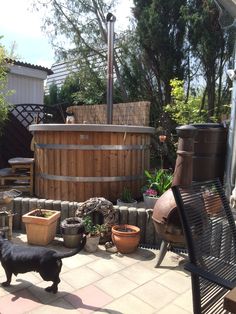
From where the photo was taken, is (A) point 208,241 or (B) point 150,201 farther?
(B) point 150,201

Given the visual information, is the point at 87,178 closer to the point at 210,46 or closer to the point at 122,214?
the point at 122,214

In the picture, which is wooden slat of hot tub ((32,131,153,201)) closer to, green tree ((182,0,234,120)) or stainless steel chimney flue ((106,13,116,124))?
stainless steel chimney flue ((106,13,116,124))

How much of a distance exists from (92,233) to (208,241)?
187 cm

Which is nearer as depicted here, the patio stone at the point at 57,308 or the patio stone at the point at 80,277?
the patio stone at the point at 57,308

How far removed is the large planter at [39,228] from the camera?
3426mm

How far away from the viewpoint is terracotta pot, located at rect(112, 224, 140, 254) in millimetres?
3270

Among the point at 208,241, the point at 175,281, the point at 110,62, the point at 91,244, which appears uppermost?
the point at 110,62

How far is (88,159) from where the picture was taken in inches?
181

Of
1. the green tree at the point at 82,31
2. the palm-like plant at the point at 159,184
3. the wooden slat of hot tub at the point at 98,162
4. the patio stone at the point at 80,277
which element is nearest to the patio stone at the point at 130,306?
the patio stone at the point at 80,277

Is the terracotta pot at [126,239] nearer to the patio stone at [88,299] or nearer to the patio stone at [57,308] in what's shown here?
the patio stone at [88,299]

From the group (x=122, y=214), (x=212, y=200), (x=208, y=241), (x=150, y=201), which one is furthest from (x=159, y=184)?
(x=208, y=241)

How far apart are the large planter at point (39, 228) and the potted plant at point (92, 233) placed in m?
0.41

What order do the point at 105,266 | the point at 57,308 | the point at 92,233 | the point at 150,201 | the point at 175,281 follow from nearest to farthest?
1. the point at 57,308
2. the point at 175,281
3. the point at 105,266
4. the point at 92,233
5. the point at 150,201

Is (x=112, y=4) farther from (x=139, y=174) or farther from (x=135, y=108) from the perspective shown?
(x=139, y=174)
